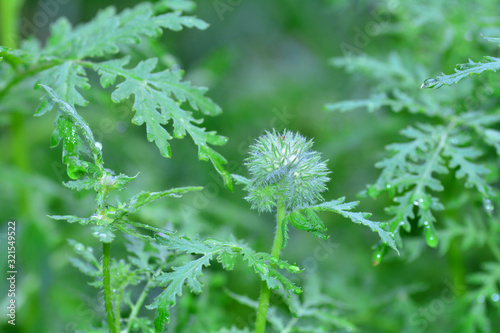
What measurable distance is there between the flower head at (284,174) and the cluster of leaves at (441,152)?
352 mm

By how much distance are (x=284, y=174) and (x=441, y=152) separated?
902mm

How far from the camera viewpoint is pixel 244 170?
3836 mm

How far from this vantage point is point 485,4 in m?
2.71

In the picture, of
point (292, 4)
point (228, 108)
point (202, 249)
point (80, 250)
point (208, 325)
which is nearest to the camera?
point (202, 249)

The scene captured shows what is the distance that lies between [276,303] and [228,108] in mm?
1851

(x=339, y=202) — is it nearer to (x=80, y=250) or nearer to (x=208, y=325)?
(x=80, y=250)

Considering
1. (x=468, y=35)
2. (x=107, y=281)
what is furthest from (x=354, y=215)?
(x=468, y=35)

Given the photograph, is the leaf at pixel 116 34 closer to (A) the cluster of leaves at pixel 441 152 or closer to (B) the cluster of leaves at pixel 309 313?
(A) the cluster of leaves at pixel 441 152

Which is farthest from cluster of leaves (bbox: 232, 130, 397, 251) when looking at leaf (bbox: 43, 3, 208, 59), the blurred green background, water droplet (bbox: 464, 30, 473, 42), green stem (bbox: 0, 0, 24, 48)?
green stem (bbox: 0, 0, 24, 48)

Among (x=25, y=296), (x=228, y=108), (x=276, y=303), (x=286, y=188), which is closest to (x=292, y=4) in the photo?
(x=228, y=108)

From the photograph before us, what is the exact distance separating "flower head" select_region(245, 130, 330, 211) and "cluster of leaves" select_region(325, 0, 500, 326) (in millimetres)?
352

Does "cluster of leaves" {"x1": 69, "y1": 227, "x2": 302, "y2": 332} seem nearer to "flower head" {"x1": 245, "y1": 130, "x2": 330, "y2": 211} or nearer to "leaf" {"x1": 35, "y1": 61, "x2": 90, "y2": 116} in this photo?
"flower head" {"x1": 245, "y1": 130, "x2": 330, "y2": 211}

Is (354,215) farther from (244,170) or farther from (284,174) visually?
(244,170)

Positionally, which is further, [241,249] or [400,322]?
[400,322]
